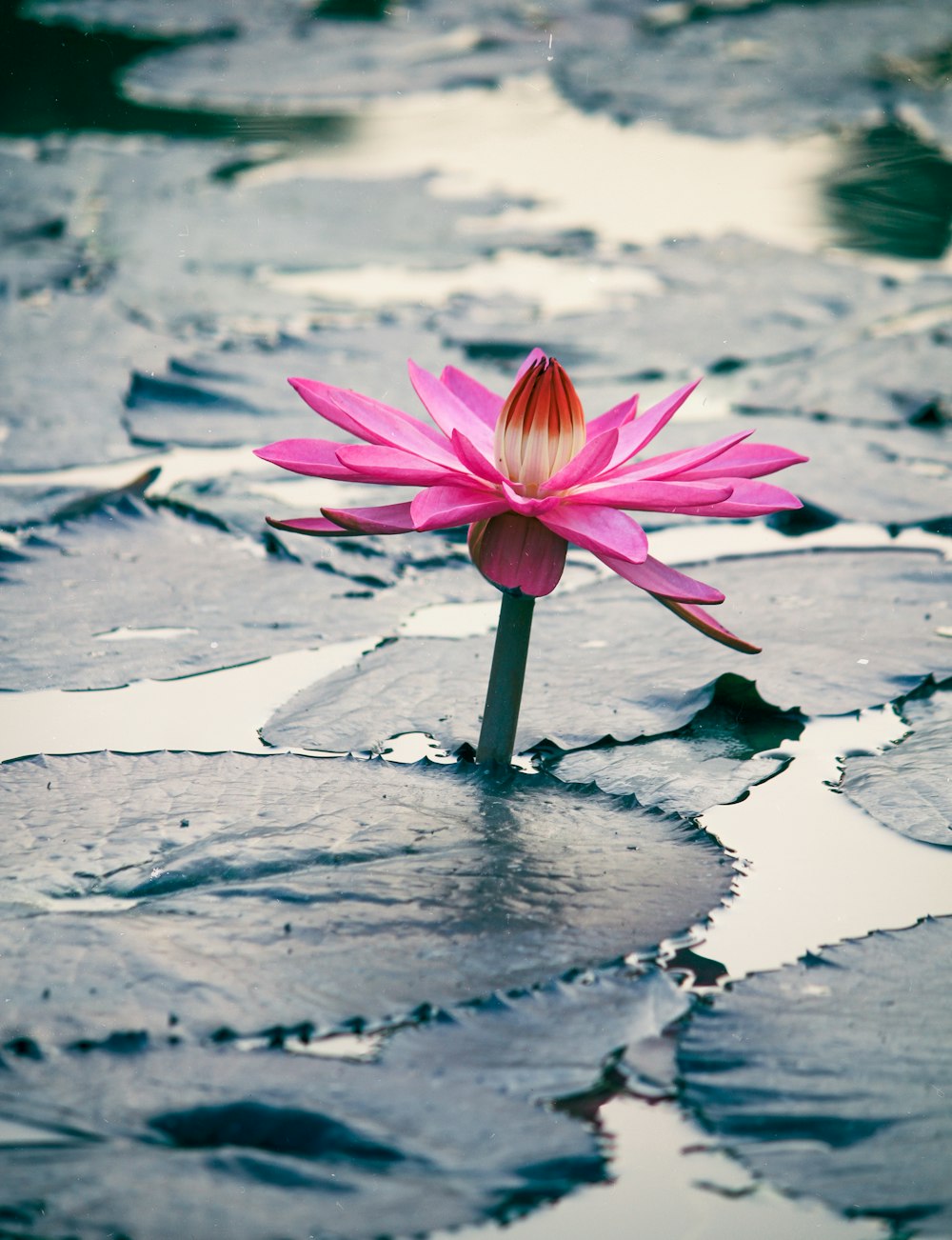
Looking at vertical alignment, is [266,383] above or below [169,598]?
above

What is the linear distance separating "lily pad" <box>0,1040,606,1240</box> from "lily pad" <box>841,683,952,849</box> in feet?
1.58

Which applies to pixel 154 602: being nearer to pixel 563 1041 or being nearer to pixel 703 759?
pixel 703 759

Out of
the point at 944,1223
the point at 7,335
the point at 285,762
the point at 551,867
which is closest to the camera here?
the point at 944,1223

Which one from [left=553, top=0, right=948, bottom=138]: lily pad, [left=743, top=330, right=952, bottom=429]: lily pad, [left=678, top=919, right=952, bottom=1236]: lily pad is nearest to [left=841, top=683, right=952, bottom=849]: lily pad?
[left=678, top=919, right=952, bottom=1236]: lily pad

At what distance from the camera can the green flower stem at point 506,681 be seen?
3.62 feet

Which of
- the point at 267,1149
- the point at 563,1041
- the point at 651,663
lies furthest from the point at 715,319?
the point at 267,1149

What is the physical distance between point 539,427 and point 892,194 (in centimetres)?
275

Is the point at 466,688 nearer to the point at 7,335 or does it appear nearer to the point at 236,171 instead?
the point at 7,335

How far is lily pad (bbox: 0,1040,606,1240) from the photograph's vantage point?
71 cm

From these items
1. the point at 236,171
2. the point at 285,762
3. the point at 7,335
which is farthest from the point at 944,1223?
the point at 236,171

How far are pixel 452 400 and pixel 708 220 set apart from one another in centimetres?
222

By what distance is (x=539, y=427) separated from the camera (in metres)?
Result: 1.04

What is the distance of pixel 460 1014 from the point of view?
33.7 inches

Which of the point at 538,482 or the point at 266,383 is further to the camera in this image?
the point at 266,383
